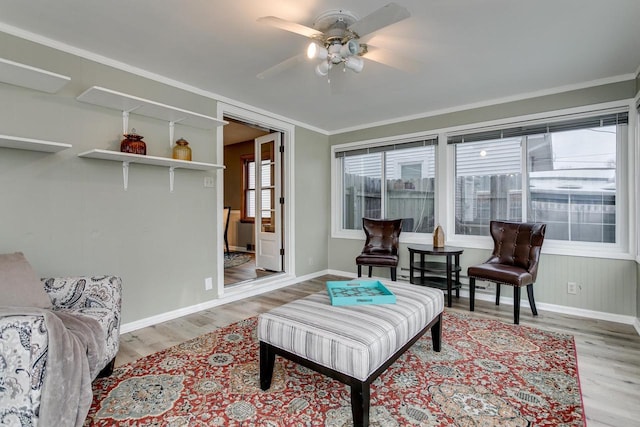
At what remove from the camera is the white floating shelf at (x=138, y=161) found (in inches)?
99.2

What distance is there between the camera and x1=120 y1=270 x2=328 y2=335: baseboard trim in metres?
2.95

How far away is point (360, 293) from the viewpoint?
2.20 metres

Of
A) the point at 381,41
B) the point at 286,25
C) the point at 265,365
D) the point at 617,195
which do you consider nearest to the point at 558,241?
the point at 617,195

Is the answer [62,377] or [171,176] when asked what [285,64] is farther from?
[62,377]

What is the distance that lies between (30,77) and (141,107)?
74 centimetres

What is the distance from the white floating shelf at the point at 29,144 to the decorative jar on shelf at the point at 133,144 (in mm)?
457

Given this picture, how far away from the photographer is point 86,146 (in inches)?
104

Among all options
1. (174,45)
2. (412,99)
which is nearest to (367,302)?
(174,45)

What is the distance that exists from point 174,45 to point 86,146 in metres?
1.11

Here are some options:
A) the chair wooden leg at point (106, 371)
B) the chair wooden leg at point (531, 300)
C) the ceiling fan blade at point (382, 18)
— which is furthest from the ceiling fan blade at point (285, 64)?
the chair wooden leg at point (531, 300)

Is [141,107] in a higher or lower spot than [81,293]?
higher

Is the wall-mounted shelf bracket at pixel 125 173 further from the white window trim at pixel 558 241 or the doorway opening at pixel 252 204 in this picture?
the white window trim at pixel 558 241

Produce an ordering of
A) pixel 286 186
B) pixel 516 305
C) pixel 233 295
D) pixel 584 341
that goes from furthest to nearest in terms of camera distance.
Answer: pixel 286 186
pixel 233 295
pixel 516 305
pixel 584 341

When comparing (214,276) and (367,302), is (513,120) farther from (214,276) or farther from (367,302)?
(214,276)
